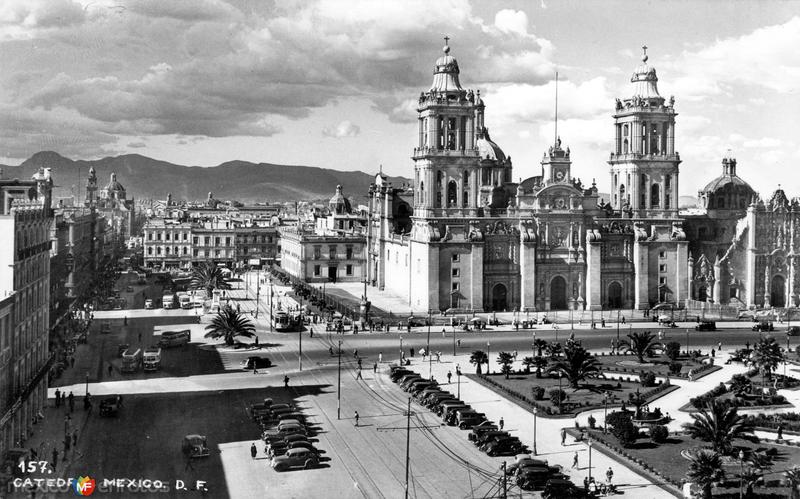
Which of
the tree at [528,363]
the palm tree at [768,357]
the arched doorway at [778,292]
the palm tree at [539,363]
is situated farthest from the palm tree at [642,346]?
the arched doorway at [778,292]

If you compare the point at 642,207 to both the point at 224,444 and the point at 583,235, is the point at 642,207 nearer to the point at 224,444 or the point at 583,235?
the point at 583,235

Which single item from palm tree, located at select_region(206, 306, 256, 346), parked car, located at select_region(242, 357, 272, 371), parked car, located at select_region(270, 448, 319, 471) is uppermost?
palm tree, located at select_region(206, 306, 256, 346)

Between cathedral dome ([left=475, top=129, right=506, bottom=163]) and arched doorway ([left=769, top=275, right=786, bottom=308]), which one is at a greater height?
cathedral dome ([left=475, top=129, right=506, bottom=163])

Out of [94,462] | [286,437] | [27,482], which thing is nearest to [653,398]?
[286,437]

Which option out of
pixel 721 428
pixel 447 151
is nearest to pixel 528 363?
pixel 721 428

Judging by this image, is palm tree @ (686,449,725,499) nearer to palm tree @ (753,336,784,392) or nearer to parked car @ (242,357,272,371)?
palm tree @ (753,336,784,392)

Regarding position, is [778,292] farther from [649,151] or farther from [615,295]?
[649,151]

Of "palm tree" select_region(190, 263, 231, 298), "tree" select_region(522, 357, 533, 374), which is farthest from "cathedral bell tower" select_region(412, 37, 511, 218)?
"tree" select_region(522, 357, 533, 374)
